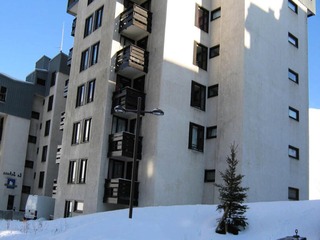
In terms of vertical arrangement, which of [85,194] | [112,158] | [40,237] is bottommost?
[40,237]

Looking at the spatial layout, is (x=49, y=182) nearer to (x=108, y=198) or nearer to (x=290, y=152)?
(x=108, y=198)

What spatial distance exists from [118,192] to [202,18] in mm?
13838

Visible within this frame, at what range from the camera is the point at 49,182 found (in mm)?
44719

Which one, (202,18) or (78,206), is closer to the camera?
(78,206)

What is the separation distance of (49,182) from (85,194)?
18.7 m

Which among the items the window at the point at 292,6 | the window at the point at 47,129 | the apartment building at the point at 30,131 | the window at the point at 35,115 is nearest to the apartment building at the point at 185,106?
the window at the point at 292,6

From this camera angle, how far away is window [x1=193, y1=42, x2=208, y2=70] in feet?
96.8

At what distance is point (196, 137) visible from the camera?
2836 centimetres

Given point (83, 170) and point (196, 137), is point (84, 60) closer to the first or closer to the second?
point (83, 170)

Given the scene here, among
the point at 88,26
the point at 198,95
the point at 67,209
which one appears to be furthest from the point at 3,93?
the point at 198,95

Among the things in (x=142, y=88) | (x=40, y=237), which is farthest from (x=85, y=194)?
(x=40, y=237)

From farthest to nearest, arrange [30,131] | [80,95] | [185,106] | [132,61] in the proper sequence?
1. [30,131]
2. [80,95]
3. [185,106]
4. [132,61]

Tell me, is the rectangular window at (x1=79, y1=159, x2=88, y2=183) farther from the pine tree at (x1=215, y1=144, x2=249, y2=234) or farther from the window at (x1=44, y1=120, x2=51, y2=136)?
the window at (x1=44, y1=120, x2=51, y2=136)

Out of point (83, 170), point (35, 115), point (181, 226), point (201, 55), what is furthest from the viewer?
point (35, 115)
